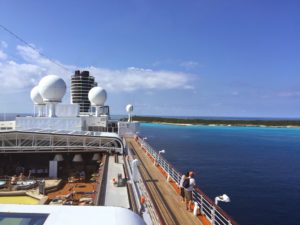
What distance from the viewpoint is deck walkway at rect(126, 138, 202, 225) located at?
12180 millimetres

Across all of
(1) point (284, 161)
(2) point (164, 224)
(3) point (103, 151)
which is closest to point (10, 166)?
(3) point (103, 151)

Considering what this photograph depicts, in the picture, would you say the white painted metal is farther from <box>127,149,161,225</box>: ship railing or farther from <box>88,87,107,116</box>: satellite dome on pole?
<box>88,87,107,116</box>: satellite dome on pole

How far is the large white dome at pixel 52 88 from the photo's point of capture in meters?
37.2

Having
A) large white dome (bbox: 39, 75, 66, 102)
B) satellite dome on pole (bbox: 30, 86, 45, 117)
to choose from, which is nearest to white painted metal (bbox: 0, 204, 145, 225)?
large white dome (bbox: 39, 75, 66, 102)

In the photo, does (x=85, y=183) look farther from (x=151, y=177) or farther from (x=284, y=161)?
(x=284, y=161)

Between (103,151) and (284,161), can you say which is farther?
(284,161)

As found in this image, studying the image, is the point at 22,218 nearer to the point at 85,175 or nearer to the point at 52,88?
the point at 85,175

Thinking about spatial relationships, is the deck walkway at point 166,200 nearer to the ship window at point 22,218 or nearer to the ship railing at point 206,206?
the ship railing at point 206,206

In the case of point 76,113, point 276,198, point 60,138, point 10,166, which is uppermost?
point 76,113

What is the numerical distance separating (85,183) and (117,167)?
407 centimetres

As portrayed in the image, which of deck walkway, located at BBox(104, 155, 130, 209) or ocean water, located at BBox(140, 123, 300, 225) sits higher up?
deck walkway, located at BBox(104, 155, 130, 209)

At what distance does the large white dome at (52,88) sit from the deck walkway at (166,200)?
1995cm

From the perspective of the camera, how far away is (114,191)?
1606 cm

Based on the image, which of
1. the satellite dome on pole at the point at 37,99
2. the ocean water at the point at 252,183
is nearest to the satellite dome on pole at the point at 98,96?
the satellite dome on pole at the point at 37,99
